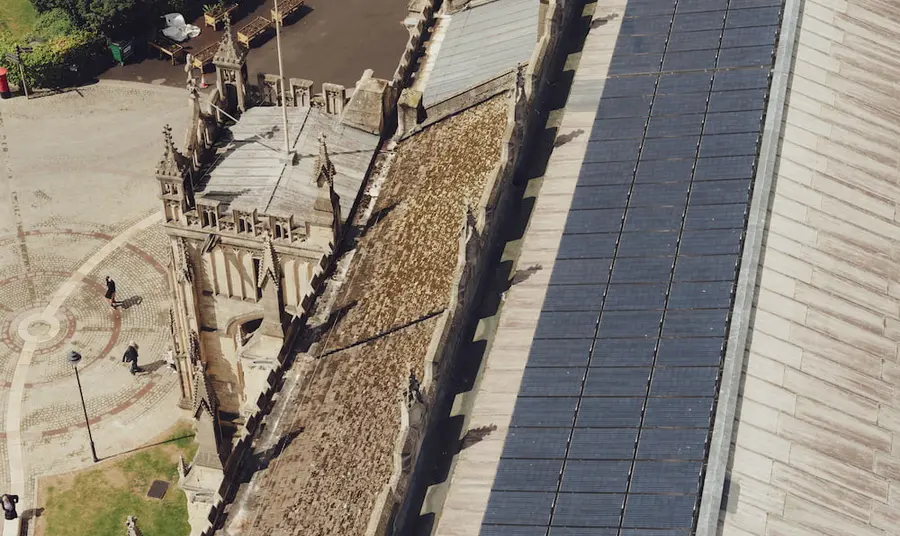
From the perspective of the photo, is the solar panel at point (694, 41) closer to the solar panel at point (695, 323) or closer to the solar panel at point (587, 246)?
the solar panel at point (587, 246)

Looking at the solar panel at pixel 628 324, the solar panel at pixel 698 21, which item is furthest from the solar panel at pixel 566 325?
Result: the solar panel at pixel 698 21

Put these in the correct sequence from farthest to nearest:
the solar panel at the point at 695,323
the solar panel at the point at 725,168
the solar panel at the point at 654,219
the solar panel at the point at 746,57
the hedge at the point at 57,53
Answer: the hedge at the point at 57,53 < the solar panel at the point at 746,57 < the solar panel at the point at 725,168 < the solar panel at the point at 654,219 < the solar panel at the point at 695,323

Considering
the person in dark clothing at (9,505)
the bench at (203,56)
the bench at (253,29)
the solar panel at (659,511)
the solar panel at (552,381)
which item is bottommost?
the person in dark clothing at (9,505)

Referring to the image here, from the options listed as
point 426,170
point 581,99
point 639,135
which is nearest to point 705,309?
point 639,135

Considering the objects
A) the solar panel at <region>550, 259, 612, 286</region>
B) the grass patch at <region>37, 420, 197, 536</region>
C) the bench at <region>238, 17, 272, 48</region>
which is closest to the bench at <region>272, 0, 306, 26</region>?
the bench at <region>238, 17, 272, 48</region>

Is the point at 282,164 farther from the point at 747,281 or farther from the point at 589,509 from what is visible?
the point at 589,509

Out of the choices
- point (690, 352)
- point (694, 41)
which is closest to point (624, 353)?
point (690, 352)

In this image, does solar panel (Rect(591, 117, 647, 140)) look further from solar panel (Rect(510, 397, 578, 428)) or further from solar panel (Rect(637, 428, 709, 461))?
solar panel (Rect(637, 428, 709, 461))
